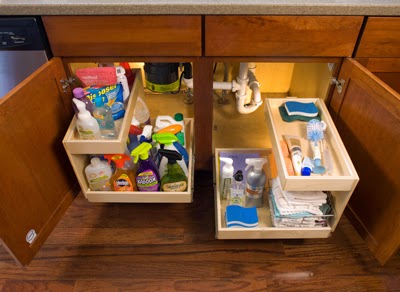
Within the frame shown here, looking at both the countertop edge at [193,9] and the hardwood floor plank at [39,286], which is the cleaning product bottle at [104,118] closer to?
the countertop edge at [193,9]

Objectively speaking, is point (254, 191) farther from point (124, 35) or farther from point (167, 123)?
point (124, 35)

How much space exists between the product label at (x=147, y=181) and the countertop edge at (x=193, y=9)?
0.56 metres

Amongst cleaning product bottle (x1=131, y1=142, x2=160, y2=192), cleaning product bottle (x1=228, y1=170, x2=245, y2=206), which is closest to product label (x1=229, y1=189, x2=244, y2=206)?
cleaning product bottle (x1=228, y1=170, x2=245, y2=206)

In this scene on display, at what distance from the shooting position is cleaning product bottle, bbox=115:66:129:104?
1171mm

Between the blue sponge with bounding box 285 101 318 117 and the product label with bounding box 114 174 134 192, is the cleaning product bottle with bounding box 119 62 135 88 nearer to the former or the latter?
the product label with bounding box 114 174 134 192

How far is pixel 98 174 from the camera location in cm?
115

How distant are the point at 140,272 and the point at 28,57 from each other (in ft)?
2.85

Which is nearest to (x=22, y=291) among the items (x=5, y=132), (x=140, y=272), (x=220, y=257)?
(x=140, y=272)

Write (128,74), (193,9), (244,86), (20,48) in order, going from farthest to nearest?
(244,86)
(128,74)
(20,48)
(193,9)

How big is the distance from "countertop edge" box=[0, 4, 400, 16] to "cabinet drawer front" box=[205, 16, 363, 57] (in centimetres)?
2

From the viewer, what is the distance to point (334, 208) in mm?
1058

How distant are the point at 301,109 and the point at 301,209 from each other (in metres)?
0.39

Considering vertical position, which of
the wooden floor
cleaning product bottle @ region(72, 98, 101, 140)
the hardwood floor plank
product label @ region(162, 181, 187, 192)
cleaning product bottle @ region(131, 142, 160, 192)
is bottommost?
the hardwood floor plank

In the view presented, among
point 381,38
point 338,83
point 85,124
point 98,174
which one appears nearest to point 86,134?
point 85,124
